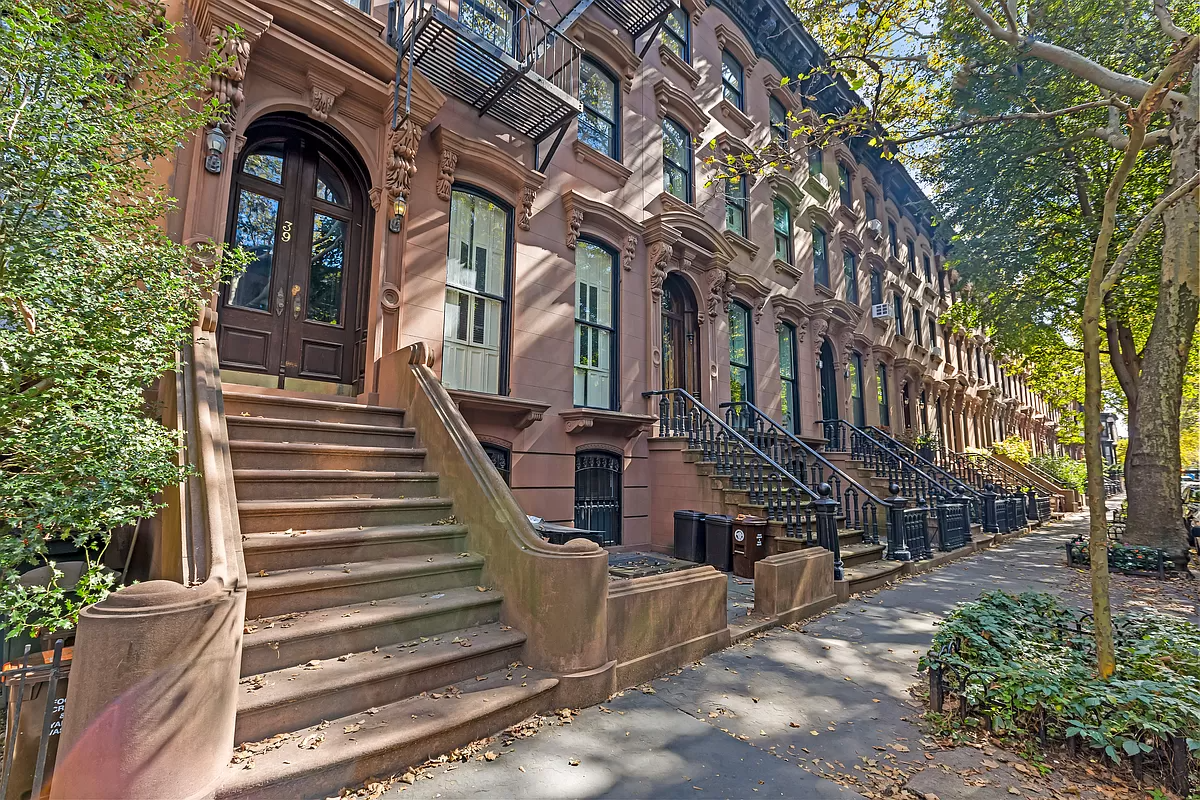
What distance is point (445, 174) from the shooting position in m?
7.50

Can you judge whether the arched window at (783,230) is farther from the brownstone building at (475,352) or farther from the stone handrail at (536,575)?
the stone handrail at (536,575)

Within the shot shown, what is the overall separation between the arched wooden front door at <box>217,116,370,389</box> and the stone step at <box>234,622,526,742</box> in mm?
4281

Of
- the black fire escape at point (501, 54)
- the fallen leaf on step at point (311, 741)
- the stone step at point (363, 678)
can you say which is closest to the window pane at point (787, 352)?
the black fire escape at point (501, 54)

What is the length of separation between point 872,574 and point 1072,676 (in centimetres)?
443

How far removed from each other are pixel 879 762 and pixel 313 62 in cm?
856

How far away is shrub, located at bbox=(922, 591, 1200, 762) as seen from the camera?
3.06m

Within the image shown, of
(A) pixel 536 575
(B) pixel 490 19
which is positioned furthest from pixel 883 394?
(A) pixel 536 575

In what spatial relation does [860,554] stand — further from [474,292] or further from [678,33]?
[678,33]

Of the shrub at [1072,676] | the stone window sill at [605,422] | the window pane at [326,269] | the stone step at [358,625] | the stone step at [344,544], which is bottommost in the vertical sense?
the shrub at [1072,676]

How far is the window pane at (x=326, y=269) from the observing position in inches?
274

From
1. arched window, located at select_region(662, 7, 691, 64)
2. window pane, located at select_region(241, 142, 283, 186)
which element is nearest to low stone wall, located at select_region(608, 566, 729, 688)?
window pane, located at select_region(241, 142, 283, 186)

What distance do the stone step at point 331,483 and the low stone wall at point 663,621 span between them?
7.05ft

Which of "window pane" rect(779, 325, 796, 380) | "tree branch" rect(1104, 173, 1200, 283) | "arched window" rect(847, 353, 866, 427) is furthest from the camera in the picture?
"arched window" rect(847, 353, 866, 427)

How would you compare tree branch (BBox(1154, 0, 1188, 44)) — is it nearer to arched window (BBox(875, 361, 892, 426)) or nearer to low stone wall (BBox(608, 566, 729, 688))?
low stone wall (BBox(608, 566, 729, 688))
